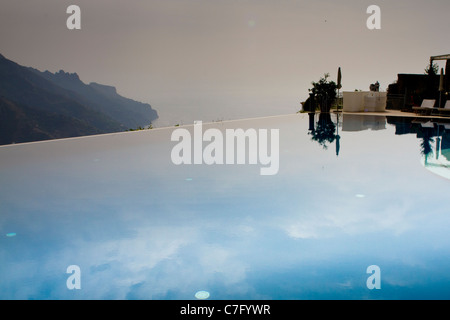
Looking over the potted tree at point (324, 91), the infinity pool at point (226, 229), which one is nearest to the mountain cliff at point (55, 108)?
the potted tree at point (324, 91)

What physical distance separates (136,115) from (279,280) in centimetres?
12701

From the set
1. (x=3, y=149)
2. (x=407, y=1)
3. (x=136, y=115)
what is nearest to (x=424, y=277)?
(x=3, y=149)

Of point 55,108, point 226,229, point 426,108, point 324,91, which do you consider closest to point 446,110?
point 426,108

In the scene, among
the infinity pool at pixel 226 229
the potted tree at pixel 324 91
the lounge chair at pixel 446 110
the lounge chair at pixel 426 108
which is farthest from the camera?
the potted tree at pixel 324 91

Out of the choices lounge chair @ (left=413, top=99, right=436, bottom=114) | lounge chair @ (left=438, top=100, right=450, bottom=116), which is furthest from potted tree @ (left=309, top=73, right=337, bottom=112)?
lounge chair @ (left=438, top=100, right=450, bottom=116)

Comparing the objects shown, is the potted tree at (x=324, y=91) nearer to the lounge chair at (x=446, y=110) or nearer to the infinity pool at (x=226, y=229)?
the lounge chair at (x=446, y=110)

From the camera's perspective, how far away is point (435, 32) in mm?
20516

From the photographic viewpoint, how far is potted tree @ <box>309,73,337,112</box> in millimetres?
18172

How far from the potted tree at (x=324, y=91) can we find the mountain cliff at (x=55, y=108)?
199 feet

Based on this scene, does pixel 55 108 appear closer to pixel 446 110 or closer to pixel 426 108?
pixel 426 108

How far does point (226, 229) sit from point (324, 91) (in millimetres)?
16501

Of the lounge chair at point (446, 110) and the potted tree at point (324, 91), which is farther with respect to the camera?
the potted tree at point (324, 91)

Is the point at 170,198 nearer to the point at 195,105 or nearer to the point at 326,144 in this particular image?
the point at 326,144

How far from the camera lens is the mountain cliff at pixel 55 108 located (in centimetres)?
6794
